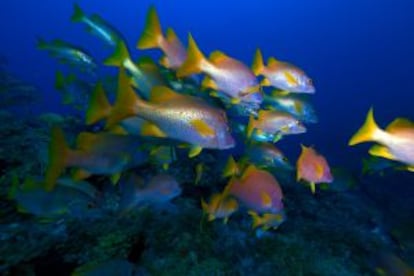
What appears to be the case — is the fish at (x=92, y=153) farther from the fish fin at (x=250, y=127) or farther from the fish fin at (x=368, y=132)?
the fish fin at (x=368, y=132)

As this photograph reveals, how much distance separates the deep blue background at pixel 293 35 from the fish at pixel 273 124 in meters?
40.7

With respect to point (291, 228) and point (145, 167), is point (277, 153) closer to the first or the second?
point (291, 228)

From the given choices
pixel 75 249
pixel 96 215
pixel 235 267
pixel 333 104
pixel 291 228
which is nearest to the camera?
pixel 75 249

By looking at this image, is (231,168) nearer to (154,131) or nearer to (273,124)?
(273,124)

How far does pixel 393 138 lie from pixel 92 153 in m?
2.88

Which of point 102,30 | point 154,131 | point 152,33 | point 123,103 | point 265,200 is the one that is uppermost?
point 102,30

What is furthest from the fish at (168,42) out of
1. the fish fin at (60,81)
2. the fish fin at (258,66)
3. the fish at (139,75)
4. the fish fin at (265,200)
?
the fish fin at (60,81)

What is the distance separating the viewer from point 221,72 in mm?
3605

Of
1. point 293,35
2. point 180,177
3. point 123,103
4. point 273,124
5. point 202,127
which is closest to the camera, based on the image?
point 123,103

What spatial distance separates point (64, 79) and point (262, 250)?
4.74 meters

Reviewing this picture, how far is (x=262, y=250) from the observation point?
3.98 meters

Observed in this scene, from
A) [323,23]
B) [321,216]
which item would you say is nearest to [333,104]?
[321,216]

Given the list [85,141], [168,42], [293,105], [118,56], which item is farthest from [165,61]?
[293,105]

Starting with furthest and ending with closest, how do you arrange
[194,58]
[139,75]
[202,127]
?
1. [139,75]
2. [194,58]
3. [202,127]
